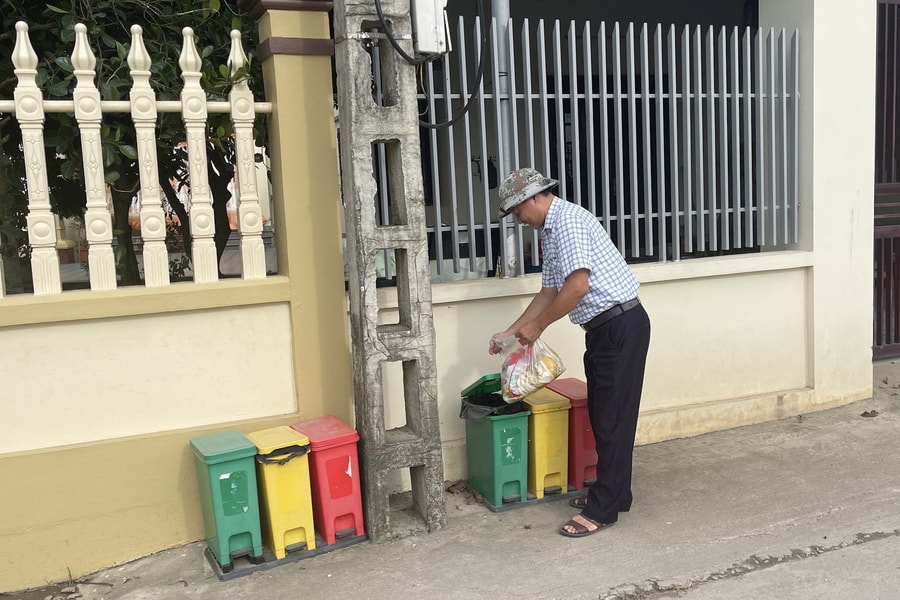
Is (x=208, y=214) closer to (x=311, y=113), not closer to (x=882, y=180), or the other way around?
(x=311, y=113)

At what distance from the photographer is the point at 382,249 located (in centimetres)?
390

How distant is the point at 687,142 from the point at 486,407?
2368 mm

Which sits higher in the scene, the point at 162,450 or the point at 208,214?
the point at 208,214

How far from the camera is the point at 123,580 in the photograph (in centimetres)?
374

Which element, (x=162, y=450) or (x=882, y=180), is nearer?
(x=162, y=450)

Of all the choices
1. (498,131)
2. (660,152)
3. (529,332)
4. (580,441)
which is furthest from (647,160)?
(580,441)

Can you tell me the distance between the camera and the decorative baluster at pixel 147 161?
3773 mm

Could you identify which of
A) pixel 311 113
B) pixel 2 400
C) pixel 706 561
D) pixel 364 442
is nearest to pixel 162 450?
pixel 2 400

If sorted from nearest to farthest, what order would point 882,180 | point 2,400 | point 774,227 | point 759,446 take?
point 2,400 < point 759,446 < point 774,227 < point 882,180

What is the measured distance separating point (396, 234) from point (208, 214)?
0.95m

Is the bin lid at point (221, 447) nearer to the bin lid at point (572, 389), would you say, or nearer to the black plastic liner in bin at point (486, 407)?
the black plastic liner in bin at point (486, 407)

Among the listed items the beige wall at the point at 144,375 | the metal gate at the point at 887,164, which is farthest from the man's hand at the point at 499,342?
the metal gate at the point at 887,164

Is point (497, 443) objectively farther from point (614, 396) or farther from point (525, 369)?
point (614, 396)

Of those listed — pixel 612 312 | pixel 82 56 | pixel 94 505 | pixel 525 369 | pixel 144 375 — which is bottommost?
pixel 94 505
